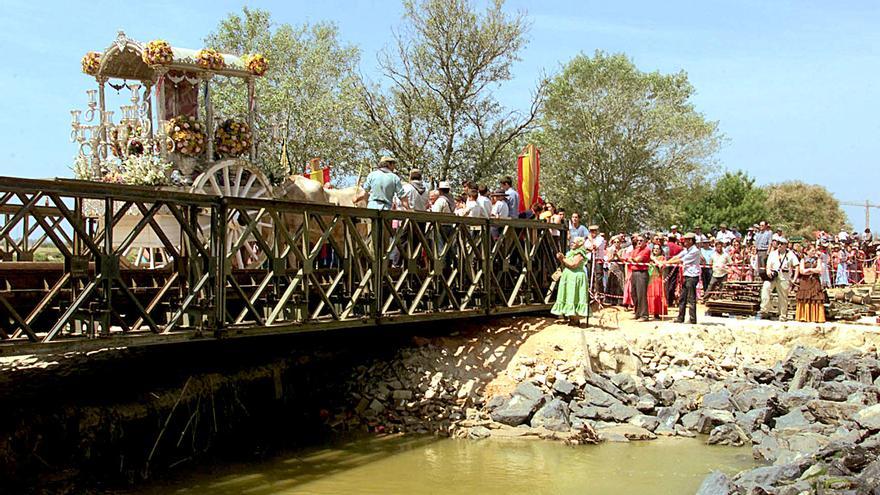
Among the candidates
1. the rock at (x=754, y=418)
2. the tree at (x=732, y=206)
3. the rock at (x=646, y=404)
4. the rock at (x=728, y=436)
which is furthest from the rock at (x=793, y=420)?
the tree at (x=732, y=206)

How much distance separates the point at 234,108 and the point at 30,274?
1728 centimetres

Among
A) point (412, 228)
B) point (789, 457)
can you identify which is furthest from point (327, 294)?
point (789, 457)

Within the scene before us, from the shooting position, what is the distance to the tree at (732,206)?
156 feet

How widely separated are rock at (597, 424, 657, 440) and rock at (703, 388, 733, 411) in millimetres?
1318

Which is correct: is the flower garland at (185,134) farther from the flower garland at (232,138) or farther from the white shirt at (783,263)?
the white shirt at (783,263)

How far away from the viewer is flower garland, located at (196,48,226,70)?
42.2ft

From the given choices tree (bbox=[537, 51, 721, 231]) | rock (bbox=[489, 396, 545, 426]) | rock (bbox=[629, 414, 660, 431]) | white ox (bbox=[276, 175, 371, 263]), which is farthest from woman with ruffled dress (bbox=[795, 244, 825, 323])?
tree (bbox=[537, 51, 721, 231])

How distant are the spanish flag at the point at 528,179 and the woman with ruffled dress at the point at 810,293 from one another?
535 cm

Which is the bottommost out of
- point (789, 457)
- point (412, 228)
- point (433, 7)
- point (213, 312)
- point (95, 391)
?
point (789, 457)

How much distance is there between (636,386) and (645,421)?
106 centimetres

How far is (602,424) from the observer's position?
480 inches

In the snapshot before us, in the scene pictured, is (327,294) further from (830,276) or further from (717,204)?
(717,204)

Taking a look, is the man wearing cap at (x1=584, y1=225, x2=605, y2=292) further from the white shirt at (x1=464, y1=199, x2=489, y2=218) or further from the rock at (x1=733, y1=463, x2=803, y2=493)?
the rock at (x1=733, y1=463, x2=803, y2=493)

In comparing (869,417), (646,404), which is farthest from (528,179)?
(869,417)
